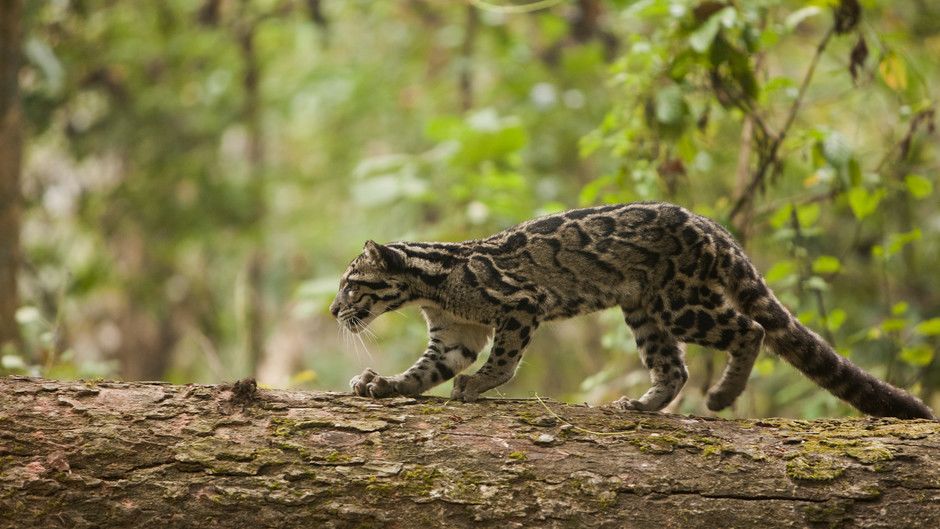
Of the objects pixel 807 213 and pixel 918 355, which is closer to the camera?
pixel 918 355

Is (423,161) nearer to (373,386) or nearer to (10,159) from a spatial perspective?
(10,159)

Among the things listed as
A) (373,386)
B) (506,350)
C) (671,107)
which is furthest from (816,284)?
(373,386)

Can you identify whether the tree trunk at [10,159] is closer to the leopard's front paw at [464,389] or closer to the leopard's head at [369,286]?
the leopard's head at [369,286]

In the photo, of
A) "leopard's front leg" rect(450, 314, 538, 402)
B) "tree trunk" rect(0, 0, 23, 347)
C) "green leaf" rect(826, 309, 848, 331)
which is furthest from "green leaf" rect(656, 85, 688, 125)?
"tree trunk" rect(0, 0, 23, 347)

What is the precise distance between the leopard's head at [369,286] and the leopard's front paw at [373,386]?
0.84m

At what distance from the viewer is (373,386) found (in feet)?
19.9

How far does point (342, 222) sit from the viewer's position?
63.3 feet

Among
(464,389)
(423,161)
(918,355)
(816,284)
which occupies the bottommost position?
(464,389)

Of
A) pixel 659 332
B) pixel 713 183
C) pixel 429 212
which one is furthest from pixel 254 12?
pixel 659 332

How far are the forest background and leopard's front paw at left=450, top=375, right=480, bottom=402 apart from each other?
2.76m

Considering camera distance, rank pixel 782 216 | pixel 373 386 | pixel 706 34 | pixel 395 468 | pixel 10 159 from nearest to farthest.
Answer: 1. pixel 395 468
2. pixel 373 386
3. pixel 706 34
4. pixel 782 216
5. pixel 10 159

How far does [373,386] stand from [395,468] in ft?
3.50

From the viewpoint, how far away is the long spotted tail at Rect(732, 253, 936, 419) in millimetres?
6297

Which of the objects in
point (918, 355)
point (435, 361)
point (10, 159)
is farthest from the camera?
point (10, 159)
